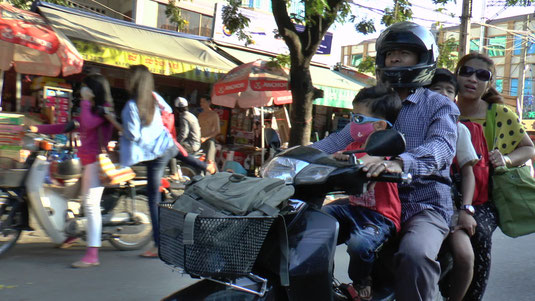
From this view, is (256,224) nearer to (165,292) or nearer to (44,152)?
(165,292)

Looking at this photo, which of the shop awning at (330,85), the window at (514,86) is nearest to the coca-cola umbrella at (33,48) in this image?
the shop awning at (330,85)

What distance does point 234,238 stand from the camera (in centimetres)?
165

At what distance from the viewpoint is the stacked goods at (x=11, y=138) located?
4.46 meters

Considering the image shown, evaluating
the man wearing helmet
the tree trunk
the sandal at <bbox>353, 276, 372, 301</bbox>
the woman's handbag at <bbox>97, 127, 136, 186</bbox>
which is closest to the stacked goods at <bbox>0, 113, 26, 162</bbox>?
the woman's handbag at <bbox>97, 127, 136, 186</bbox>

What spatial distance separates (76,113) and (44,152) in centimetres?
587

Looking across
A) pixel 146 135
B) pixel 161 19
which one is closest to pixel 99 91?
pixel 146 135

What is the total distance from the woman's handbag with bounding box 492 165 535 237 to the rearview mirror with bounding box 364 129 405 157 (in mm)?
1381

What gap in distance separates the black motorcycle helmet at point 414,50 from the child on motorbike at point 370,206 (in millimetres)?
284

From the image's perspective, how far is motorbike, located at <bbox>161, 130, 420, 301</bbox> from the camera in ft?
5.73

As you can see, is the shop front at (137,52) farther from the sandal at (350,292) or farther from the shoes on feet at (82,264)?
the sandal at (350,292)

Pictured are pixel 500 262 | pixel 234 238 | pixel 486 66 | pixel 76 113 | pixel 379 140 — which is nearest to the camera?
pixel 234 238

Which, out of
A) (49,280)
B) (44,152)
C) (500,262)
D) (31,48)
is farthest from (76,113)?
(500,262)

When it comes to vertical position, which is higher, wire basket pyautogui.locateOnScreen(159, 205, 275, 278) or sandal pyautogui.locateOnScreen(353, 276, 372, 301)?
wire basket pyautogui.locateOnScreen(159, 205, 275, 278)

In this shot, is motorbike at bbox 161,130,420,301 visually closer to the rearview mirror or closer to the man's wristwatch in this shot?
the rearview mirror
